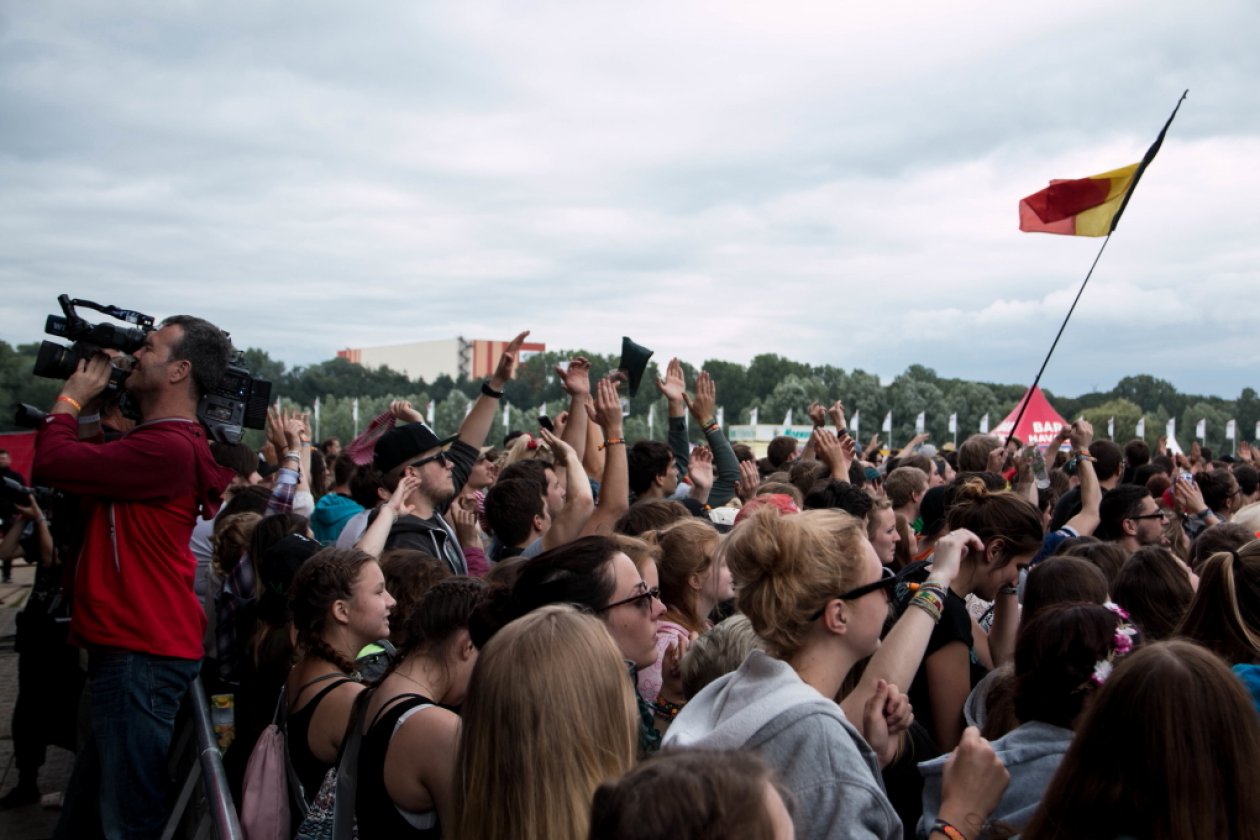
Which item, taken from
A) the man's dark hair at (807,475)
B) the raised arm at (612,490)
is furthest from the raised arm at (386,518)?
the man's dark hair at (807,475)

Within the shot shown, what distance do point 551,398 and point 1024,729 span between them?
102m

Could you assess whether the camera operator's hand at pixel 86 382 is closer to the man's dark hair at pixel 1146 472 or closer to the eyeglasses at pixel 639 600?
the eyeglasses at pixel 639 600

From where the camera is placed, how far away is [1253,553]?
10.6ft

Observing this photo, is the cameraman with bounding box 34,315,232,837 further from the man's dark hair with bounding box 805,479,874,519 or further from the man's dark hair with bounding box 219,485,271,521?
the man's dark hair with bounding box 805,479,874,519

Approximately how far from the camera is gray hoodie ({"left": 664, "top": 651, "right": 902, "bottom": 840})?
237 cm

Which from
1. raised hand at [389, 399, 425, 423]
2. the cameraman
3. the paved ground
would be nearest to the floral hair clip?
the cameraman

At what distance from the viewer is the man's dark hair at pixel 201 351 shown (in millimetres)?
4688

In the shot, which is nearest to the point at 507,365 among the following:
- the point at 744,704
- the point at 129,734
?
the point at 129,734

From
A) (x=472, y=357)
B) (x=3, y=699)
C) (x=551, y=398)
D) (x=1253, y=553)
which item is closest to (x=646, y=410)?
(x=551, y=398)

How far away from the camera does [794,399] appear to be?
8556 centimetres

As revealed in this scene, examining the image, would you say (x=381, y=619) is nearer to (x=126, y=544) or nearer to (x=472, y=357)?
(x=126, y=544)

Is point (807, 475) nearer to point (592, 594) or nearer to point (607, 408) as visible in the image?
point (607, 408)

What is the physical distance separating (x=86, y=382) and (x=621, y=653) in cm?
307

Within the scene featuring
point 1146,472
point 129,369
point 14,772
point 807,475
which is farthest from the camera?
point 1146,472
